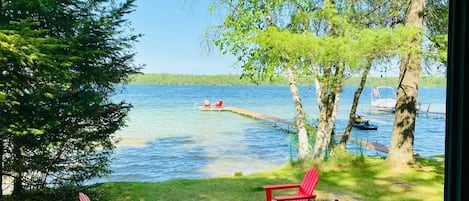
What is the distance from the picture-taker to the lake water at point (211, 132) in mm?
3682

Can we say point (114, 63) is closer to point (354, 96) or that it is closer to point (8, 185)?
point (8, 185)

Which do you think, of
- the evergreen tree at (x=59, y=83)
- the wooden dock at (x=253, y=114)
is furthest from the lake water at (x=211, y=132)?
the evergreen tree at (x=59, y=83)

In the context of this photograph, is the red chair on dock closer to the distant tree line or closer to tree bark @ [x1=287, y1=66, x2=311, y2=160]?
the distant tree line

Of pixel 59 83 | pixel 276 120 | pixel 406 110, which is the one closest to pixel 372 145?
pixel 406 110

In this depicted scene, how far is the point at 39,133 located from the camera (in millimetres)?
3066

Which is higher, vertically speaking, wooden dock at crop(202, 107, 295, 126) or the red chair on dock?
the red chair on dock

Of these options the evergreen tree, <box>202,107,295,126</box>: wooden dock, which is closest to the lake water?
<box>202,107,295,126</box>: wooden dock

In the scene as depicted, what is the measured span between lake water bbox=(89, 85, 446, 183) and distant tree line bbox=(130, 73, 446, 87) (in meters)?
0.05

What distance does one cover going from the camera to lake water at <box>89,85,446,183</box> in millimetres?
3682

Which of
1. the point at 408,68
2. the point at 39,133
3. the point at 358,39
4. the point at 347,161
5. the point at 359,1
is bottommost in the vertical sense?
the point at 347,161

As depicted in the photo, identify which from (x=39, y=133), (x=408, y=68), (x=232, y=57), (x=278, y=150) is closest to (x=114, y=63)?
(x=39, y=133)

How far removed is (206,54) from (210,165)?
1080 mm

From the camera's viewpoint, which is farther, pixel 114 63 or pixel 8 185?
pixel 114 63

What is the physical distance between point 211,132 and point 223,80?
57 cm
